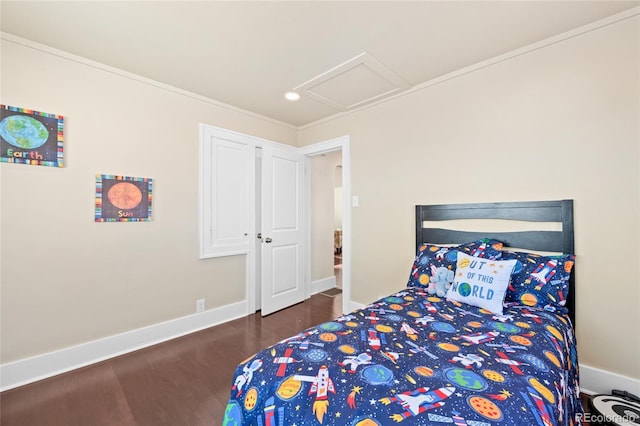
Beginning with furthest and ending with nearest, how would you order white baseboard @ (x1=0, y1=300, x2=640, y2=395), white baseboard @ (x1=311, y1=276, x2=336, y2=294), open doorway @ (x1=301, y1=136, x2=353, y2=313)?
white baseboard @ (x1=311, y1=276, x2=336, y2=294), open doorway @ (x1=301, y1=136, x2=353, y2=313), white baseboard @ (x1=0, y1=300, x2=640, y2=395)

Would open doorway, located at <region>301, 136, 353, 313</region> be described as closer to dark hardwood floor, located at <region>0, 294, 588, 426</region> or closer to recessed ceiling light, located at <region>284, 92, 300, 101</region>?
recessed ceiling light, located at <region>284, 92, 300, 101</region>

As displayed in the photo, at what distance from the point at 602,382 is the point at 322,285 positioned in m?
3.19

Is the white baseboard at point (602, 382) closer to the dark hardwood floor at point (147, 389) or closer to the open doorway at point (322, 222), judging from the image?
the dark hardwood floor at point (147, 389)

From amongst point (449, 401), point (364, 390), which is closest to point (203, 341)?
point (364, 390)

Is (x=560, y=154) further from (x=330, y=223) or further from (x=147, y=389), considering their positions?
(x=147, y=389)

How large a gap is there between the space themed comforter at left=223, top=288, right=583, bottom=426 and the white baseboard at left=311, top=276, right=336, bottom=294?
2.74 metres

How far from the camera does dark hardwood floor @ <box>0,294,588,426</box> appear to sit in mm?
1684

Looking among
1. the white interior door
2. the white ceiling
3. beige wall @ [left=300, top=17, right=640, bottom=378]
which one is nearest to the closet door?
the white interior door

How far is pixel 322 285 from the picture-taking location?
4402 millimetres

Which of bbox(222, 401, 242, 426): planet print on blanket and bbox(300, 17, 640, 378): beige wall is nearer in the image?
bbox(222, 401, 242, 426): planet print on blanket

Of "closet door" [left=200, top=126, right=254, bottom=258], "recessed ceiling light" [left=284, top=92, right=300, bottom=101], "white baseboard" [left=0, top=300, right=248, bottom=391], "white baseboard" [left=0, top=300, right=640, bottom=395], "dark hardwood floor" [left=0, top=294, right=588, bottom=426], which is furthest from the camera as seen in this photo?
"closet door" [left=200, top=126, right=254, bottom=258]

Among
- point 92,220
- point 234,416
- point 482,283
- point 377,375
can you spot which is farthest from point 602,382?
point 92,220

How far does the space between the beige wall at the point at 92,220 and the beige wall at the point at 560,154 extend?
7.40 ft

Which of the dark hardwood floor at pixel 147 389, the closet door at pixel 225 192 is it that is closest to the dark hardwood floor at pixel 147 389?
the dark hardwood floor at pixel 147 389
